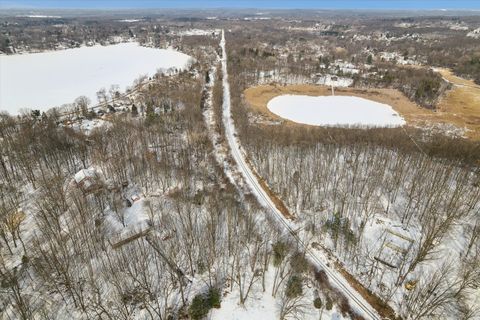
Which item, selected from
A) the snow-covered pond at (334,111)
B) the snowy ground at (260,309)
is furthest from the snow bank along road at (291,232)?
the snow-covered pond at (334,111)

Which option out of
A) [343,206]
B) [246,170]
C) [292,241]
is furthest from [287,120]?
[292,241]

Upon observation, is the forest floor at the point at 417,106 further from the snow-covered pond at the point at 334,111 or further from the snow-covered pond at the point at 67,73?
the snow-covered pond at the point at 67,73

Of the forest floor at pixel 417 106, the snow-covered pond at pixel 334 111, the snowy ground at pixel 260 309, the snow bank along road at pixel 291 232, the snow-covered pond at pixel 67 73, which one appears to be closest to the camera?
the snowy ground at pixel 260 309

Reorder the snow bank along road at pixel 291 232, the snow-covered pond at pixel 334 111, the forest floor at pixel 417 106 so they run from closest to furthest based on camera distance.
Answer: the snow bank along road at pixel 291 232 < the forest floor at pixel 417 106 < the snow-covered pond at pixel 334 111

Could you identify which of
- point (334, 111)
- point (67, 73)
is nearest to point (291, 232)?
point (334, 111)

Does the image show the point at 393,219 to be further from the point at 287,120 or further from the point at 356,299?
the point at 287,120

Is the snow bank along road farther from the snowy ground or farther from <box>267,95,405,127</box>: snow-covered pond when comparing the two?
<box>267,95,405,127</box>: snow-covered pond

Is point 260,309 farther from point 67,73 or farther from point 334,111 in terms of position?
point 67,73
